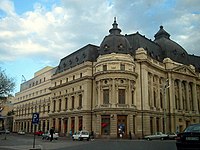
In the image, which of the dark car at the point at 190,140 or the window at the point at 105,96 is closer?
the dark car at the point at 190,140

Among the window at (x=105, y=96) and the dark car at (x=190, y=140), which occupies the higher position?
the window at (x=105, y=96)

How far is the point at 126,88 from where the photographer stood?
180 feet

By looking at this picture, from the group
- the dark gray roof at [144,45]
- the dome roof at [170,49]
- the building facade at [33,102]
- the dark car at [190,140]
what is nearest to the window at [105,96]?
the dark gray roof at [144,45]

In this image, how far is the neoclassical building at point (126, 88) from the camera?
178 feet

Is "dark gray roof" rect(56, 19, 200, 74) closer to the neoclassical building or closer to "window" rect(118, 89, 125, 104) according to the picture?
the neoclassical building

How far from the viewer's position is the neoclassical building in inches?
2131

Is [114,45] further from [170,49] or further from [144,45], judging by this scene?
[170,49]

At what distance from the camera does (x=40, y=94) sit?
304 ft

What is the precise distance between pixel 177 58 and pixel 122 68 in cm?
2270

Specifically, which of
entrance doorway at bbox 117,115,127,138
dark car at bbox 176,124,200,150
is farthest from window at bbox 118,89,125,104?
dark car at bbox 176,124,200,150

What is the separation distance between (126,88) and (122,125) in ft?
25.2

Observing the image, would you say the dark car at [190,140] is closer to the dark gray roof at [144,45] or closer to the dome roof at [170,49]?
the dark gray roof at [144,45]

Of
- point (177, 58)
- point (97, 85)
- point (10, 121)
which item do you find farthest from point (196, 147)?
point (10, 121)

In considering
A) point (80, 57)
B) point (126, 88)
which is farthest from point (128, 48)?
point (80, 57)
